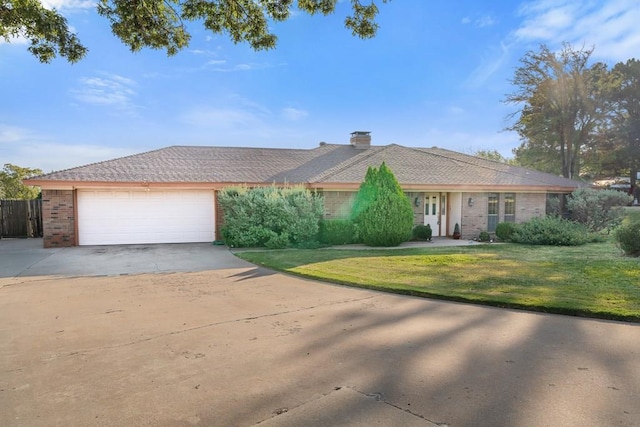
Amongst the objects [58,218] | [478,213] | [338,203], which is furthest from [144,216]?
[478,213]

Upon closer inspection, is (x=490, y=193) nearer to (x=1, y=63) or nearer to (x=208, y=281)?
(x=208, y=281)

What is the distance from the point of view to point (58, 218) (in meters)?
14.4

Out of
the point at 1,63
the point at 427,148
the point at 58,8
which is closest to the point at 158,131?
the point at 1,63

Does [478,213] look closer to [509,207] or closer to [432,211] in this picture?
[509,207]

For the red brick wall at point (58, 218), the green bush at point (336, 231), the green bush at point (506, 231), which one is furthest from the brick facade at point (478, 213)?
the red brick wall at point (58, 218)

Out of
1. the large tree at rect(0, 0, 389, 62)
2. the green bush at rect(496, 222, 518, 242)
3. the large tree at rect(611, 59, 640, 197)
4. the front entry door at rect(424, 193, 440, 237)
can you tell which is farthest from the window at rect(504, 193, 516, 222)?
the large tree at rect(611, 59, 640, 197)

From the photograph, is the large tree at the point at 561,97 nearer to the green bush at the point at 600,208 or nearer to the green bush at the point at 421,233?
the green bush at the point at 600,208

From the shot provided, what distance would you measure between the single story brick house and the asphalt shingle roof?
4 cm

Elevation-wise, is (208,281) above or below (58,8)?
below

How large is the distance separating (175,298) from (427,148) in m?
20.2

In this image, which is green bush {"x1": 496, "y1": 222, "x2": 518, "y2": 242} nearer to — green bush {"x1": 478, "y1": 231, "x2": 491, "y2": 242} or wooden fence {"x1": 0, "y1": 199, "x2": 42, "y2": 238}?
green bush {"x1": 478, "y1": 231, "x2": 491, "y2": 242}

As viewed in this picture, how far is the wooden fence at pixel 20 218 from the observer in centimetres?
1764

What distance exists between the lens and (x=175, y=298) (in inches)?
269

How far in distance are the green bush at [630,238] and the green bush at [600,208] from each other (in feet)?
22.0
